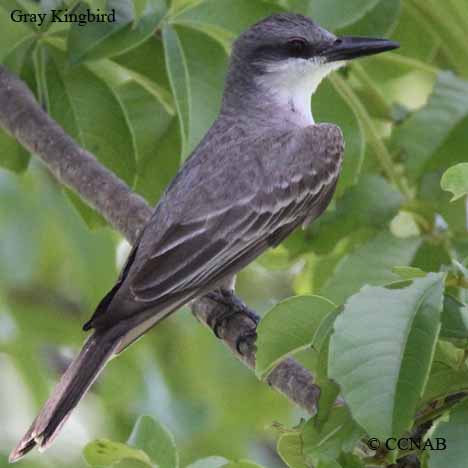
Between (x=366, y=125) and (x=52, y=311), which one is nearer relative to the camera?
(x=366, y=125)

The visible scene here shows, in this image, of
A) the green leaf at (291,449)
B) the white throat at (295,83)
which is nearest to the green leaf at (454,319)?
the green leaf at (291,449)

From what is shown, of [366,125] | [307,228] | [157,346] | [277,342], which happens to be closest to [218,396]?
[157,346]

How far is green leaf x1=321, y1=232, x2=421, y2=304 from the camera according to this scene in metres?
4.03

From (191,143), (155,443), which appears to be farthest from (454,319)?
(191,143)

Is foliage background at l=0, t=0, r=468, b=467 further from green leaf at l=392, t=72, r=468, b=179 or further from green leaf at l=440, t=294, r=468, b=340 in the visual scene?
green leaf at l=440, t=294, r=468, b=340

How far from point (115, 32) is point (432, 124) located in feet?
4.05

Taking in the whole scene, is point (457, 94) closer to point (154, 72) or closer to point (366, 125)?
point (366, 125)

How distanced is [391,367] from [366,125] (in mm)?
2128

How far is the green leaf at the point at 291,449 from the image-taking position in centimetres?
288

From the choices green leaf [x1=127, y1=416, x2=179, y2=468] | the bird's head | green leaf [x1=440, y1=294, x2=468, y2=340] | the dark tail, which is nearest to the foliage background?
the bird's head

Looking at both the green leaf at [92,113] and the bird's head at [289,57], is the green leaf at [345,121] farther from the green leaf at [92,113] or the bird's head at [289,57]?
the green leaf at [92,113]

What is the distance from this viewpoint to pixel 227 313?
466cm

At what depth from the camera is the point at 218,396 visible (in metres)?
5.76

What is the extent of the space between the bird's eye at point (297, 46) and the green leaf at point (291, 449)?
2802 millimetres
